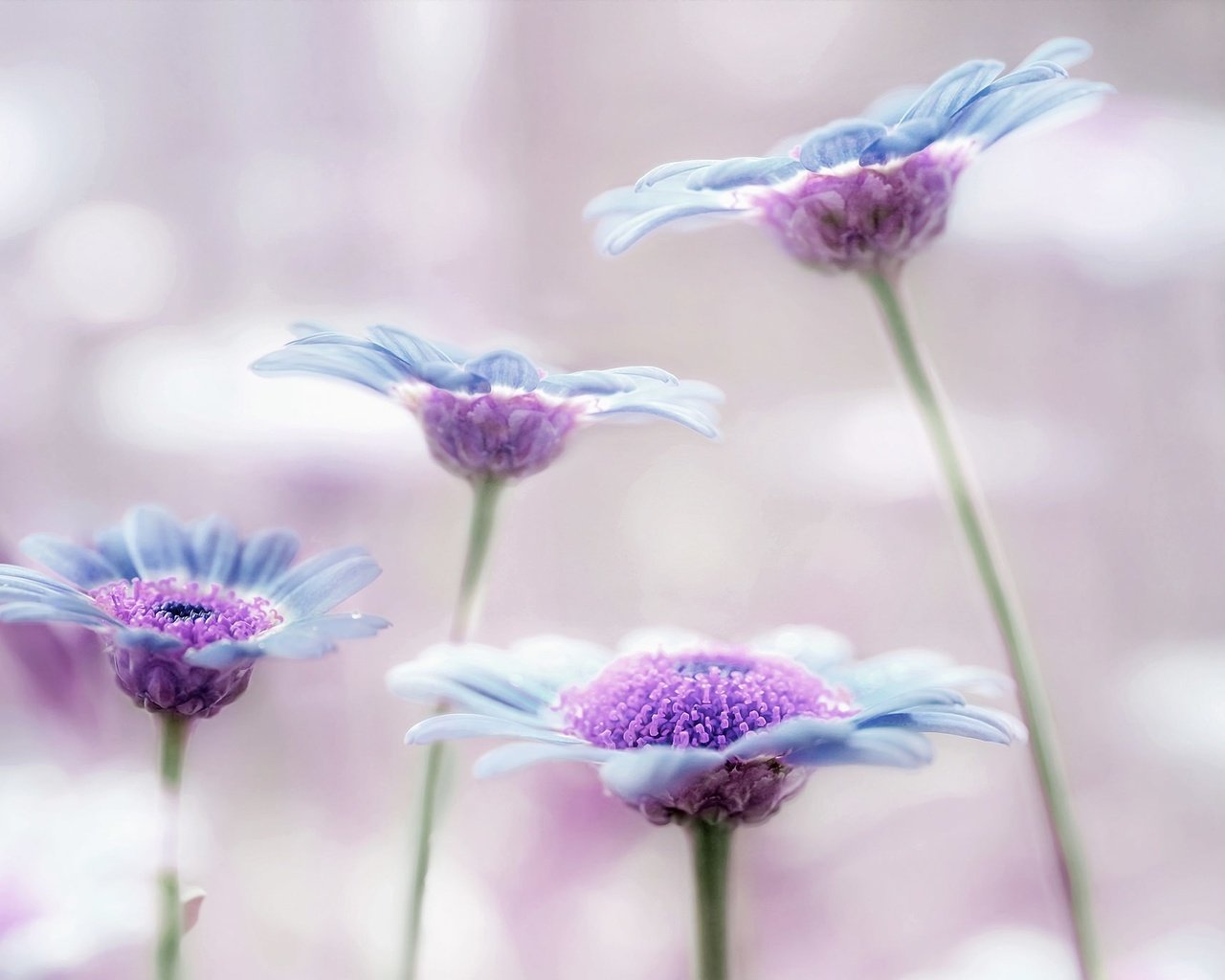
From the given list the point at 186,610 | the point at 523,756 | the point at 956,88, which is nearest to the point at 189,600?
the point at 186,610

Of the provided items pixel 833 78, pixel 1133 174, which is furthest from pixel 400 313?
pixel 1133 174

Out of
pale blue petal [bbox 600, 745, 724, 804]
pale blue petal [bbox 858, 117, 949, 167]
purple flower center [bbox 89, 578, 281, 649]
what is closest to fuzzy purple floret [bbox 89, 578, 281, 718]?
purple flower center [bbox 89, 578, 281, 649]

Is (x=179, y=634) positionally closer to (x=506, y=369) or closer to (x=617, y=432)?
(x=506, y=369)

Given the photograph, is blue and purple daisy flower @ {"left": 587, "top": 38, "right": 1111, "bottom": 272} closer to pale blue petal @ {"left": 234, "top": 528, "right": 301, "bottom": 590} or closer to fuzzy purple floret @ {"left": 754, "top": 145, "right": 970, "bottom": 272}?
fuzzy purple floret @ {"left": 754, "top": 145, "right": 970, "bottom": 272}

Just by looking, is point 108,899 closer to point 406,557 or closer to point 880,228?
point 406,557

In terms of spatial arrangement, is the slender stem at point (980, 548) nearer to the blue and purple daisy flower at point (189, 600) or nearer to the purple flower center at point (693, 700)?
the purple flower center at point (693, 700)

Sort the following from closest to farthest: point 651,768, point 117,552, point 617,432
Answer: point 651,768
point 117,552
point 617,432
